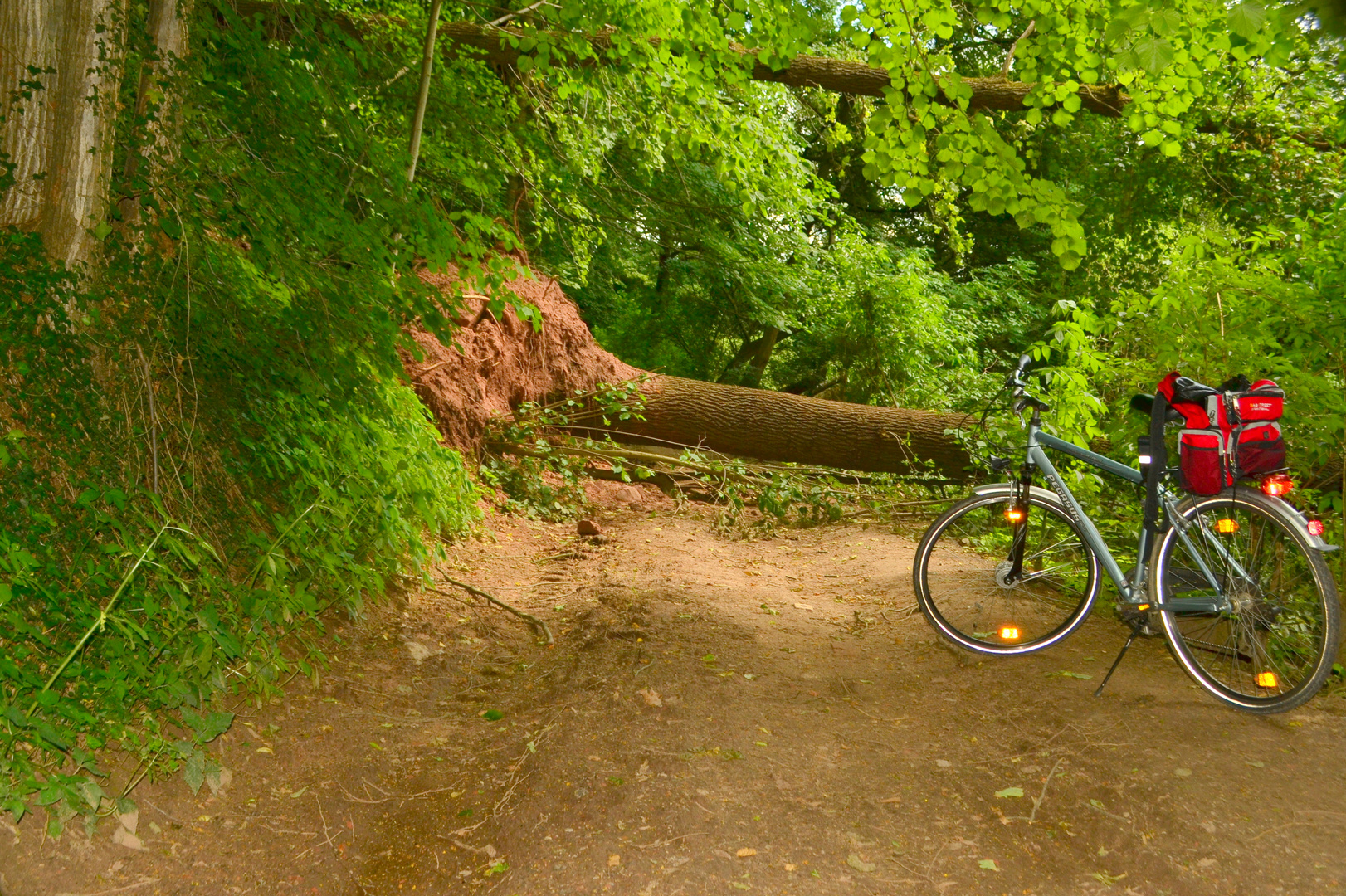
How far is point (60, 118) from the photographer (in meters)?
3.60

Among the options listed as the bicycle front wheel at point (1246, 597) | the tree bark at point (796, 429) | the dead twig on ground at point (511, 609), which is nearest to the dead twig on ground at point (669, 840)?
the dead twig on ground at point (511, 609)

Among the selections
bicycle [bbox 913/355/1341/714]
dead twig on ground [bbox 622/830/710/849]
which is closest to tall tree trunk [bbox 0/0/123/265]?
dead twig on ground [bbox 622/830/710/849]

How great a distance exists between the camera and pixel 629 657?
4.52 metres

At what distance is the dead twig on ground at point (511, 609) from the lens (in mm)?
5152

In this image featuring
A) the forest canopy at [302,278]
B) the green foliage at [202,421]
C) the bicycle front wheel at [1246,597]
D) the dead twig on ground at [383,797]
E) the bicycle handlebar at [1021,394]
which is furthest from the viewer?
the bicycle handlebar at [1021,394]

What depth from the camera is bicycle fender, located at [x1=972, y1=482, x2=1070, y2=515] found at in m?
4.57

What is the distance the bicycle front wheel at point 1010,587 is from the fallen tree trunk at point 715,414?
4.96 metres

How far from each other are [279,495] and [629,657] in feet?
5.98

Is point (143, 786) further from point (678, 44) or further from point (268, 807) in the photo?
point (678, 44)

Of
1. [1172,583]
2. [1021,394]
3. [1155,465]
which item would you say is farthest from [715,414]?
[1172,583]

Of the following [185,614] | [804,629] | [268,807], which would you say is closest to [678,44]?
[804,629]

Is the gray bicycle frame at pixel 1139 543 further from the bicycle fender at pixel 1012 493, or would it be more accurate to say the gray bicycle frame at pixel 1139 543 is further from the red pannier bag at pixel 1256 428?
the red pannier bag at pixel 1256 428

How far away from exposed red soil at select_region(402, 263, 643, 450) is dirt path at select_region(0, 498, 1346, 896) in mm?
4082

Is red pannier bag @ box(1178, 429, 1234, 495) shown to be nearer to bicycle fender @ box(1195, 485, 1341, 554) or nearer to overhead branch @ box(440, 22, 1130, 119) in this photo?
bicycle fender @ box(1195, 485, 1341, 554)
